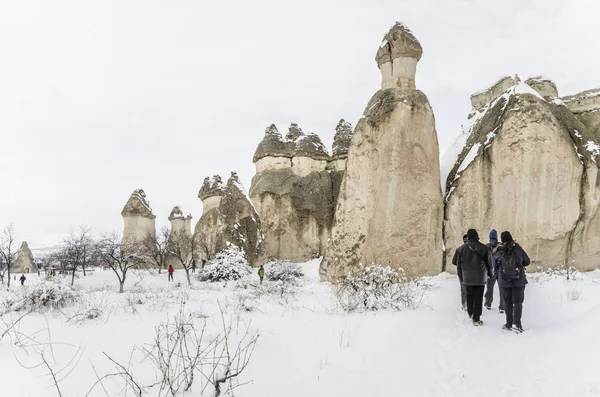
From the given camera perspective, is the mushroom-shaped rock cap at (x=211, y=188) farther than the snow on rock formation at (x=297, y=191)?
Yes

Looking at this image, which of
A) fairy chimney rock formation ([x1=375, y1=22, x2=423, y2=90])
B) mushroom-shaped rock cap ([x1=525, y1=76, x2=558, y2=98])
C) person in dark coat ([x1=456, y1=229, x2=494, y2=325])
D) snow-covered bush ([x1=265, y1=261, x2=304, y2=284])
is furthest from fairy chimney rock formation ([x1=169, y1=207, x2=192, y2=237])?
person in dark coat ([x1=456, y1=229, x2=494, y2=325])

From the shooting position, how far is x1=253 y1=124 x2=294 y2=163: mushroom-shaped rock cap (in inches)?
1126

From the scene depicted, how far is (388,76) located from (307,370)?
12.4m

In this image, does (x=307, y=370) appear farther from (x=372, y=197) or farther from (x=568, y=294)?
(x=372, y=197)

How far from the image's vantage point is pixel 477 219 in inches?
500

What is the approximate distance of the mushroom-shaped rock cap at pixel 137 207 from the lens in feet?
105

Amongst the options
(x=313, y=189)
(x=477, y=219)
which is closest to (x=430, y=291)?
(x=477, y=219)

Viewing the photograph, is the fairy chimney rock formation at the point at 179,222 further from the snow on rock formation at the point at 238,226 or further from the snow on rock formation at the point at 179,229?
the snow on rock formation at the point at 238,226

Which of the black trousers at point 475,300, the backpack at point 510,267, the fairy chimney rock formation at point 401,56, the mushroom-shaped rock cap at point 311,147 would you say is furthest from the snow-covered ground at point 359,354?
the mushroom-shaped rock cap at point 311,147

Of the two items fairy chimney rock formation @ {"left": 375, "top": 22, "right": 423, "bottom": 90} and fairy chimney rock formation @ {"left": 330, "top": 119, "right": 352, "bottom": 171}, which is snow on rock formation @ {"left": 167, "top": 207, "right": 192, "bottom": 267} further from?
fairy chimney rock formation @ {"left": 375, "top": 22, "right": 423, "bottom": 90}

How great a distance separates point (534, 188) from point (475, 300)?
8604 mm

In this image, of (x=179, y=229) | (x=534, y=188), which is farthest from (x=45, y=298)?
(x=179, y=229)

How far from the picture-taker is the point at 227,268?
18906 mm

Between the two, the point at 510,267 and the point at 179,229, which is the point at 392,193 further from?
the point at 179,229
